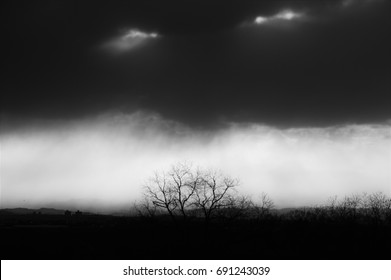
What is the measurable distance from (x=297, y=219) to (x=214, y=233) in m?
19.3

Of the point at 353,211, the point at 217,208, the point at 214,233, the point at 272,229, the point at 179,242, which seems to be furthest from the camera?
the point at 353,211

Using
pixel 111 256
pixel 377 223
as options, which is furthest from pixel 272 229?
pixel 111 256

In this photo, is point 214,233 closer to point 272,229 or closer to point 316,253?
point 272,229

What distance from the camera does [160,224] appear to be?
71625 millimetres

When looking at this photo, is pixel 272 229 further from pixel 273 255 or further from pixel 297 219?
pixel 273 255

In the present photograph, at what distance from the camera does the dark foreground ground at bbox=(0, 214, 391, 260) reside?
148ft

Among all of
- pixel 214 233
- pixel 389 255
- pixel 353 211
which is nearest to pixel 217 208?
pixel 214 233

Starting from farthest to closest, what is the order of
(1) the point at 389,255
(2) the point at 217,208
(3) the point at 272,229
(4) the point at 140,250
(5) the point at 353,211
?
(5) the point at 353,211 < (3) the point at 272,229 < (2) the point at 217,208 < (4) the point at 140,250 < (1) the point at 389,255

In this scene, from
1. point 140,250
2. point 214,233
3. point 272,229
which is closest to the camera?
point 140,250

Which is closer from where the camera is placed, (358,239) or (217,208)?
(358,239)

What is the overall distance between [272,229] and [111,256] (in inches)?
1366

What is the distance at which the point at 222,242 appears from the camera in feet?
182

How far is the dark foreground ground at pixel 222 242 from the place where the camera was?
148 feet

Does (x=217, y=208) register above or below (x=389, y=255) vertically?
above
